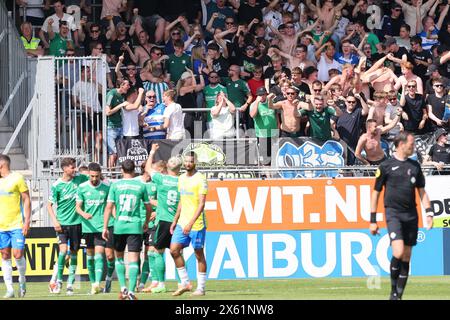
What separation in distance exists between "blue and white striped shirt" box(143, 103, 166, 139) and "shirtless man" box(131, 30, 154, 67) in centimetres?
244

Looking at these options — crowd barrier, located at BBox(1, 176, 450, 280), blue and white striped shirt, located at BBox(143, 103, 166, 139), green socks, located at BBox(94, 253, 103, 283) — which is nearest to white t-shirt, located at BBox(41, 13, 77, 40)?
blue and white striped shirt, located at BBox(143, 103, 166, 139)

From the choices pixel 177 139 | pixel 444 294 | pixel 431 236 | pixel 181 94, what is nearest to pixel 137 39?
pixel 181 94

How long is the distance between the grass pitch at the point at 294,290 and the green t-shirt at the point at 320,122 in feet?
10.7

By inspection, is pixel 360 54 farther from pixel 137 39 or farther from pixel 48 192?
pixel 48 192

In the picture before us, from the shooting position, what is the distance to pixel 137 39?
29.2 m

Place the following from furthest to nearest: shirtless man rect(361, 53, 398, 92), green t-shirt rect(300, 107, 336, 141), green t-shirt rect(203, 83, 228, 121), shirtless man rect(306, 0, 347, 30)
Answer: shirtless man rect(306, 0, 347, 30), shirtless man rect(361, 53, 398, 92), green t-shirt rect(203, 83, 228, 121), green t-shirt rect(300, 107, 336, 141)

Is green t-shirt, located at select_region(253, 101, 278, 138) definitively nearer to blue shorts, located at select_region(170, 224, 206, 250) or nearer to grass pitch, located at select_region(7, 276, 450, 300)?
grass pitch, located at select_region(7, 276, 450, 300)

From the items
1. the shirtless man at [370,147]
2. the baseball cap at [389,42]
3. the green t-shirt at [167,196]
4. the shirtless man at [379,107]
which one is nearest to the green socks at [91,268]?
the green t-shirt at [167,196]

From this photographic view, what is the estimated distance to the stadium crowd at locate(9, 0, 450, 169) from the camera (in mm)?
26219

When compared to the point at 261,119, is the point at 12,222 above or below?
below

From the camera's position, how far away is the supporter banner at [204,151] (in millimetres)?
25547

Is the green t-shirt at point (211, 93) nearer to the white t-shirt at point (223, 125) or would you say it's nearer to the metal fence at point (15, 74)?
the white t-shirt at point (223, 125)

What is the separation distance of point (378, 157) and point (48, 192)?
6552 mm

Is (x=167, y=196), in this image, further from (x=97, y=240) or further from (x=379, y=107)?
(x=379, y=107)
